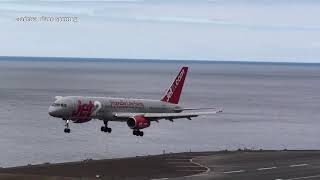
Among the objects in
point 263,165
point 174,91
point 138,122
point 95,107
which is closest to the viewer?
point 263,165

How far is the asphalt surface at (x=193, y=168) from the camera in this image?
6048cm

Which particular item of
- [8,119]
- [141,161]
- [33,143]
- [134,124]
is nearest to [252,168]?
[141,161]

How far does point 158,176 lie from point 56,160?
→ 1556 inches

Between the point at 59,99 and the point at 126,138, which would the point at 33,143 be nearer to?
the point at 126,138

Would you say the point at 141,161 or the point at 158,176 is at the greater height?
the point at 141,161

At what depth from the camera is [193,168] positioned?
6669cm

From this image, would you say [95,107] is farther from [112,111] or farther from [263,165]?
[263,165]

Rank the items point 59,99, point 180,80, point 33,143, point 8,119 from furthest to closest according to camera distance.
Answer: point 8,119 → point 33,143 → point 180,80 → point 59,99

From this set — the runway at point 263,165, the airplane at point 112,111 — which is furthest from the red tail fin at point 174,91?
the runway at point 263,165

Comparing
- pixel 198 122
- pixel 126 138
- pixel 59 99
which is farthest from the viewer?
pixel 198 122

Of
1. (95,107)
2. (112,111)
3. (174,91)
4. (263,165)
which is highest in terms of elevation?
(174,91)

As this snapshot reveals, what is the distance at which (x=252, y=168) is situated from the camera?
65.9 meters

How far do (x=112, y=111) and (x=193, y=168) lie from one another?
2904 centimetres

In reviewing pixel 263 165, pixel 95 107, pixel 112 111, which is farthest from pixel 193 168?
pixel 112 111
